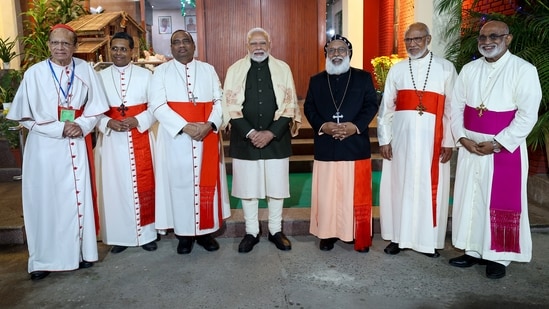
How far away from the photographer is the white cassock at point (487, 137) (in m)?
3.33

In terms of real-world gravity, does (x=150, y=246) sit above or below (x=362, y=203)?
below

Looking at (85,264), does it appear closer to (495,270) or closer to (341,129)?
(341,129)

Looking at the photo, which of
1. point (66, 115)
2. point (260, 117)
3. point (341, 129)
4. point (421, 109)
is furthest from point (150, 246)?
point (421, 109)

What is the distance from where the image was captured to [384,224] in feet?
13.2

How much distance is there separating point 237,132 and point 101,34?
434cm

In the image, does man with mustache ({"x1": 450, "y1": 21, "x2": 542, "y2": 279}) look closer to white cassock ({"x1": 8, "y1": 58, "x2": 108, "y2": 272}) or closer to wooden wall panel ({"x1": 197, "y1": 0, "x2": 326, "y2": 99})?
white cassock ({"x1": 8, "y1": 58, "x2": 108, "y2": 272})

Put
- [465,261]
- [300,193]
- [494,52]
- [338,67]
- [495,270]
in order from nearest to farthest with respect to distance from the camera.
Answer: [494,52] < [495,270] < [465,261] < [338,67] < [300,193]

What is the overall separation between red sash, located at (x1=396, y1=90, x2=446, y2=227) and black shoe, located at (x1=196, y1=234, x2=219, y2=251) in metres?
1.79

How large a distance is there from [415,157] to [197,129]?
5.60 feet

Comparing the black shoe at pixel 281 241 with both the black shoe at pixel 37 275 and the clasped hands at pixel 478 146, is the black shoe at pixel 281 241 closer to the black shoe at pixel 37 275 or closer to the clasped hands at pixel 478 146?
the clasped hands at pixel 478 146

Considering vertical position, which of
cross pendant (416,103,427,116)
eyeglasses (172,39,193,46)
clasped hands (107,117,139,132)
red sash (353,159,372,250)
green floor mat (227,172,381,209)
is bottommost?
green floor mat (227,172,381,209)

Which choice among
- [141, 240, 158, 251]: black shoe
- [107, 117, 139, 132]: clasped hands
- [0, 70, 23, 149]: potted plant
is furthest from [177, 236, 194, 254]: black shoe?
[0, 70, 23, 149]: potted plant

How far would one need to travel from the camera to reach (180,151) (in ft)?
12.9

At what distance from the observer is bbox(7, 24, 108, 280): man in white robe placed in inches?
137
